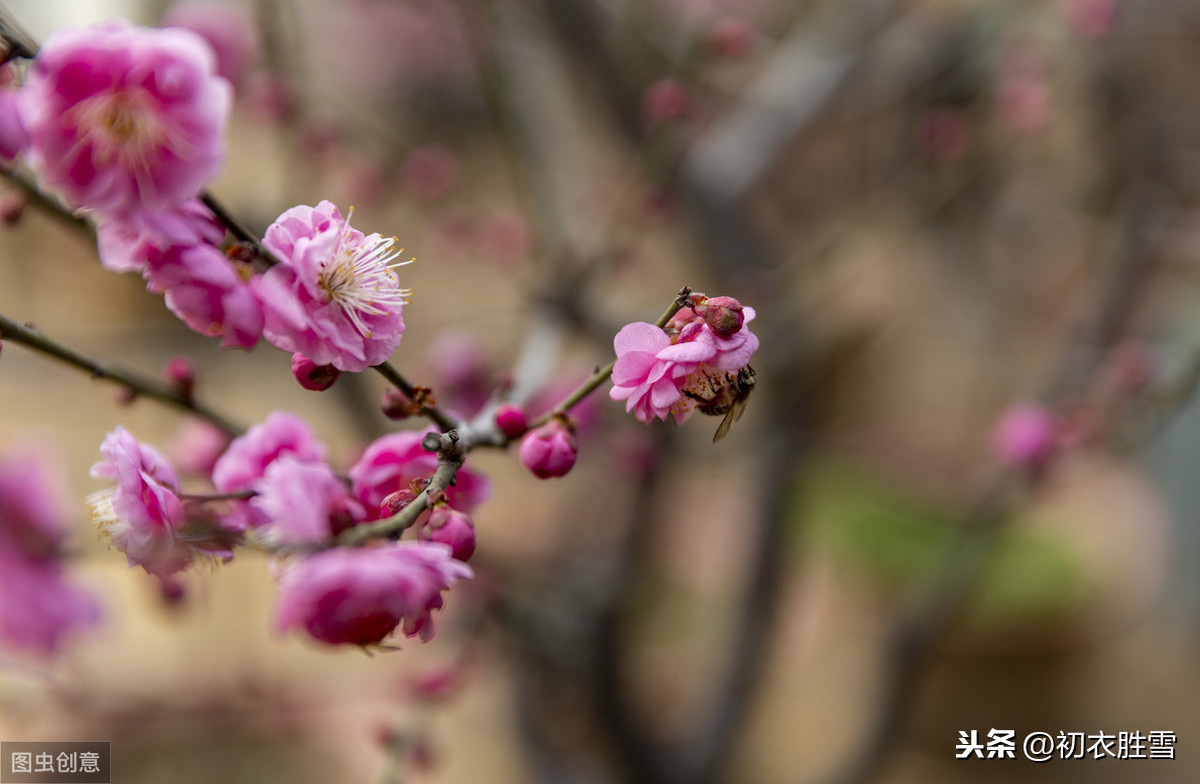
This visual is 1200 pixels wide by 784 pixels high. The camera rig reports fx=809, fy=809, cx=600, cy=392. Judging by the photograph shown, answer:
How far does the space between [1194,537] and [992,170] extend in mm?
1812

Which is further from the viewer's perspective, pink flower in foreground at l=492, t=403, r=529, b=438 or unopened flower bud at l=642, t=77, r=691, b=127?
unopened flower bud at l=642, t=77, r=691, b=127

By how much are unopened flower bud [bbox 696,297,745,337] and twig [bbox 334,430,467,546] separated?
15 cm

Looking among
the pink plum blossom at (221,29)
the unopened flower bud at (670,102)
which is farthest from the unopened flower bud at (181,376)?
the pink plum blossom at (221,29)

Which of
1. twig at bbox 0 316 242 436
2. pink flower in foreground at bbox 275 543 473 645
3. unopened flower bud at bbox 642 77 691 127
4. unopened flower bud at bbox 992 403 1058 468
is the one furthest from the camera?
unopened flower bud at bbox 992 403 1058 468

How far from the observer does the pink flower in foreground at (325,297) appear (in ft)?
1.43

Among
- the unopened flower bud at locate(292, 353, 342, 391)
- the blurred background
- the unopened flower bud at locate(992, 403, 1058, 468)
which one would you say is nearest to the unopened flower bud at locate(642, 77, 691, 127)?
the blurred background

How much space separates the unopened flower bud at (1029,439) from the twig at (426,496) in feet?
3.48

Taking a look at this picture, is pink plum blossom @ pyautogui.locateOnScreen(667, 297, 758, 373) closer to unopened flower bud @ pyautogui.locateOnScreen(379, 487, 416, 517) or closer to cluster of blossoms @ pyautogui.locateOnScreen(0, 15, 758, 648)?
cluster of blossoms @ pyautogui.locateOnScreen(0, 15, 758, 648)

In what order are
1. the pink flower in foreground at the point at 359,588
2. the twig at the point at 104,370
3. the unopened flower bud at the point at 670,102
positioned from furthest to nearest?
the unopened flower bud at the point at 670,102, the twig at the point at 104,370, the pink flower in foreground at the point at 359,588

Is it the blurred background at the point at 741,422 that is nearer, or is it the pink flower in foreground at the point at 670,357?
the pink flower in foreground at the point at 670,357

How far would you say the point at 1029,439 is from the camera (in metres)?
1.24

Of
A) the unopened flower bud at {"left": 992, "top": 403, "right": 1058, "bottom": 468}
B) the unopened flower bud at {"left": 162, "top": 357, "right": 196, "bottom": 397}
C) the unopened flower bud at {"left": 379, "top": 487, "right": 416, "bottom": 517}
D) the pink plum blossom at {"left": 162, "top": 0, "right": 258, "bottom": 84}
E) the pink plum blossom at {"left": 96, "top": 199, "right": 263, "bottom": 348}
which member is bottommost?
the unopened flower bud at {"left": 379, "top": 487, "right": 416, "bottom": 517}

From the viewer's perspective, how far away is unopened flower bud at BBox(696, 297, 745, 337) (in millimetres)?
432

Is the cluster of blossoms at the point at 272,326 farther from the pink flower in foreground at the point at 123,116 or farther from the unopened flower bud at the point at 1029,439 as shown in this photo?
the unopened flower bud at the point at 1029,439
